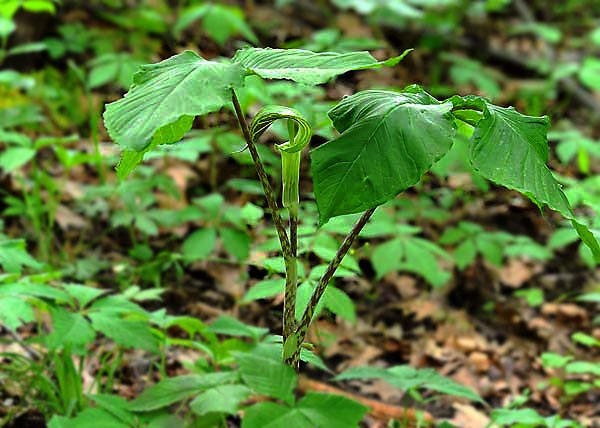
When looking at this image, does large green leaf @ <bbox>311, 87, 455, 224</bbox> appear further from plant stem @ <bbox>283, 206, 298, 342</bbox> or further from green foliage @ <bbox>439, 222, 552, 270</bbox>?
green foliage @ <bbox>439, 222, 552, 270</bbox>

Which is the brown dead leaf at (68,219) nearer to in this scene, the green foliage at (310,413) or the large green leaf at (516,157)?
the green foliage at (310,413)

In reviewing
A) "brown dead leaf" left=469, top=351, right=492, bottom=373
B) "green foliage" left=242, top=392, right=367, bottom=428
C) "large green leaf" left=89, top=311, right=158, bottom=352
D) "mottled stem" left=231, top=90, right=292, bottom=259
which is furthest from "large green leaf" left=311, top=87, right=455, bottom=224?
"brown dead leaf" left=469, top=351, right=492, bottom=373

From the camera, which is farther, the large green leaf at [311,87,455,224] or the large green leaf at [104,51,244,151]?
the large green leaf at [311,87,455,224]

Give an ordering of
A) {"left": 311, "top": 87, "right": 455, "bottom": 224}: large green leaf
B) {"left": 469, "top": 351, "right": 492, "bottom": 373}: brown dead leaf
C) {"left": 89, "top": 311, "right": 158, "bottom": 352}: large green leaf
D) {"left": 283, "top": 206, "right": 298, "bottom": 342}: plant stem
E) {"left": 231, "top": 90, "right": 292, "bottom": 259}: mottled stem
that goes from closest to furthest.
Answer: {"left": 311, "top": 87, "right": 455, "bottom": 224}: large green leaf < {"left": 231, "top": 90, "right": 292, "bottom": 259}: mottled stem < {"left": 283, "top": 206, "right": 298, "bottom": 342}: plant stem < {"left": 89, "top": 311, "right": 158, "bottom": 352}: large green leaf < {"left": 469, "top": 351, "right": 492, "bottom": 373}: brown dead leaf

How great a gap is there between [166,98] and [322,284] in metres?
0.55

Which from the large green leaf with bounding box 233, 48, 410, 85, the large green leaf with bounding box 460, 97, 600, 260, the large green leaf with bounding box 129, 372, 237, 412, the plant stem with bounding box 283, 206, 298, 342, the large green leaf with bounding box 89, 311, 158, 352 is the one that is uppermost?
the large green leaf with bounding box 233, 48, 410, 85

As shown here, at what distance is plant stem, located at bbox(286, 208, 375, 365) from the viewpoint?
1.46 m

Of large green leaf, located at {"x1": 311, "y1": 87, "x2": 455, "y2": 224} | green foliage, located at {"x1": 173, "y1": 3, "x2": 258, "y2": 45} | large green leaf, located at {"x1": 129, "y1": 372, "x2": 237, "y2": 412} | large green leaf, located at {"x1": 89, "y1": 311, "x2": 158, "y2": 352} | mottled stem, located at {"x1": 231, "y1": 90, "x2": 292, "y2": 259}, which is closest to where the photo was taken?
large green leaf, located at {"x1": 311, "y1": 87, "x2": 455, "y2": 224}

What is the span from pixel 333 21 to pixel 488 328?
305 cm

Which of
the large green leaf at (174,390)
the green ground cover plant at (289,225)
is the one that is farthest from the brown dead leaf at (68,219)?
the large green leaf at (174,390)

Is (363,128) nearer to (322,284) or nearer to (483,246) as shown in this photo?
(322,284)

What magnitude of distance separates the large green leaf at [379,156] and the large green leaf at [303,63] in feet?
0.31

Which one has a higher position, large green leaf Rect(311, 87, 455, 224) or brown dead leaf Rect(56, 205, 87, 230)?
large green leaf Rect(311, 87, 455, 224)

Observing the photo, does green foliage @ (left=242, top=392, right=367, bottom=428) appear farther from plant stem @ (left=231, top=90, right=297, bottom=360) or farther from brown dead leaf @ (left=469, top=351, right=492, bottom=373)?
brown dead leaf @ (left=469, top=351, right=492, bottom=373)
